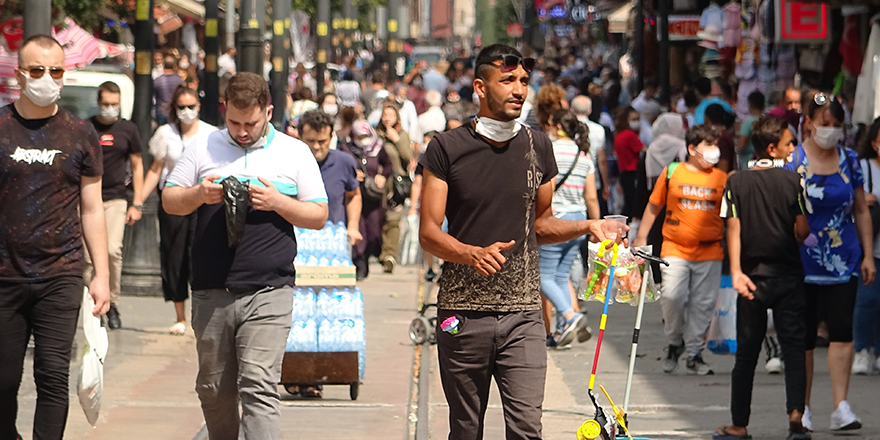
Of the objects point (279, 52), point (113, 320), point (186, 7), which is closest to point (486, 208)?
point (113, 320)

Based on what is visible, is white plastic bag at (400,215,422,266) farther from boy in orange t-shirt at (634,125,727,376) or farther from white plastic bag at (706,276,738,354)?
white plastic bag at (706,276,738,354)

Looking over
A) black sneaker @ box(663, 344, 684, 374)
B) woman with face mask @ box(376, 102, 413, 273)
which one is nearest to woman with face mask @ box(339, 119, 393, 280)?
woman with face mask @ box(376, 102, 413, 273)

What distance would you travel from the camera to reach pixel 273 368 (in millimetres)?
5781

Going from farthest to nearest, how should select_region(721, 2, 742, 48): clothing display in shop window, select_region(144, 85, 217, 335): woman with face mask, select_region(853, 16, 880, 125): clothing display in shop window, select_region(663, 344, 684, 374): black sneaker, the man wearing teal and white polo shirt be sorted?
select_region(721, 2, 742, 48): clothing display in shop window → select_region(853, 16, 880, 125): clothing display in shop window → select_region(144, 85, 217, 335): woman with face mask → select_region(663, 344, 684, 374): black sneaker → the man wearing teal and white polo shirt

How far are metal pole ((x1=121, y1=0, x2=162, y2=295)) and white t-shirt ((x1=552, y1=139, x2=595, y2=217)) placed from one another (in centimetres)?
444

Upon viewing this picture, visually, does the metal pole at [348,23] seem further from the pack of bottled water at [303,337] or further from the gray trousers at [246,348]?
the gray trousers at [246,348]

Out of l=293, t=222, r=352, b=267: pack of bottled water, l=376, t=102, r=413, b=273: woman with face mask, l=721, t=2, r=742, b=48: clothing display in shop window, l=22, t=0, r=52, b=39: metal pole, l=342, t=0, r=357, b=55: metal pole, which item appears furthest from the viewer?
l=342, t=0, r=357, b=55: metal pole

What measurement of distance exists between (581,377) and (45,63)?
498 cm

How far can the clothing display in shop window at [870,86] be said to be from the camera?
12227 mm

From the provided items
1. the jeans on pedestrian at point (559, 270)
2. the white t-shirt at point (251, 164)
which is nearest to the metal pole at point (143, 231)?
the jeans on pedestrian at point (559, 270)

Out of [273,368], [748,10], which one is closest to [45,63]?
[273,368]

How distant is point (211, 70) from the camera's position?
16406 millimetres

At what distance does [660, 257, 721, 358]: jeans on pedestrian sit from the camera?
945 centimetres

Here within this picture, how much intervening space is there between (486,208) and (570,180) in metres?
5.26
